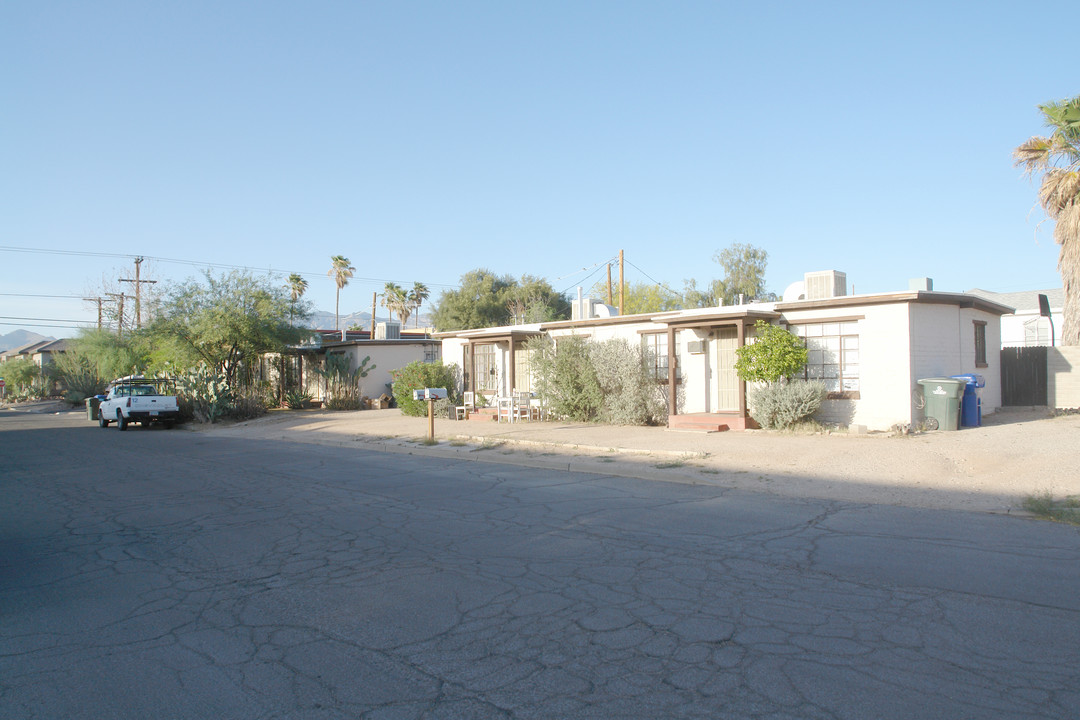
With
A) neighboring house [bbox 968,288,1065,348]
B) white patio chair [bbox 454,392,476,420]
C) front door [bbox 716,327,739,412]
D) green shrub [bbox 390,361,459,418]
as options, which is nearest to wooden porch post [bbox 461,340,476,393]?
green shrub [bbox 390,361,459,418]

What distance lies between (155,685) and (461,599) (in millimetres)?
2181

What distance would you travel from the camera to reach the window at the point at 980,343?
1953 cm

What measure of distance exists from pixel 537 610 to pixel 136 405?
2501 cm

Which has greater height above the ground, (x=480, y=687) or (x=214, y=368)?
(x=214, y=368)

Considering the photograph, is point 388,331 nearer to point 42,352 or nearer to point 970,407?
point 970,407

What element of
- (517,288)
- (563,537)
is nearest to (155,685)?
(563,537)

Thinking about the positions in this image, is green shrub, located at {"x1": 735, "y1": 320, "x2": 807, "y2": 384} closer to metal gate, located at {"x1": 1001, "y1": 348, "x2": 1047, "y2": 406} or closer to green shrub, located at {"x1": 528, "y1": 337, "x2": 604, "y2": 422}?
green shrub, located at {"x1": 528, "y1": 337, "x2": 604, "y2": 422}

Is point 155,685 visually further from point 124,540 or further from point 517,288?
point 517,288

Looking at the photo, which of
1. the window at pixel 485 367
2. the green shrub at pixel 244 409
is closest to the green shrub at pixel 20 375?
the green shrub at pixel 244 409

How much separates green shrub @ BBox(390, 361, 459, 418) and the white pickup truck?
8254 mm

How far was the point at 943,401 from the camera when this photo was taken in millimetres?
16000

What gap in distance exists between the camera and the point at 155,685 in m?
4.30

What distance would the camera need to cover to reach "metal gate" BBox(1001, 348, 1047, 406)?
2180 centimetres

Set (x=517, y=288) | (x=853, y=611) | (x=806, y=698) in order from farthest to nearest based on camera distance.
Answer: (x=517, y=288)
(x=853, y=611)
(x=806, y=698)
